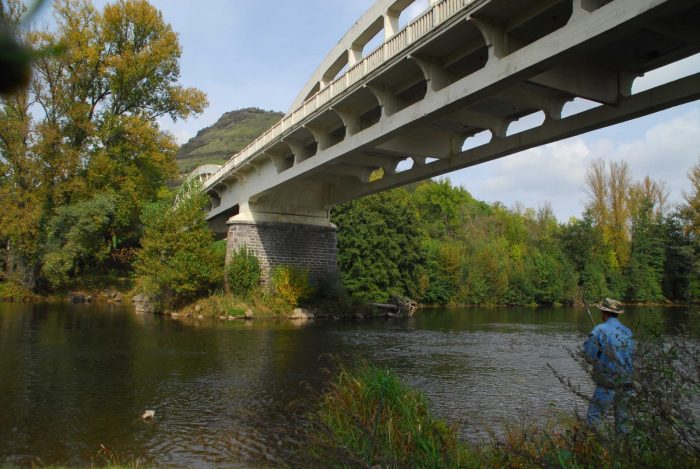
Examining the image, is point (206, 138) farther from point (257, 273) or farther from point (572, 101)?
point (572, 101)

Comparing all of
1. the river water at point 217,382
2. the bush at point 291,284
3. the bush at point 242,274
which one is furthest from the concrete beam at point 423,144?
the bush at point 242,274

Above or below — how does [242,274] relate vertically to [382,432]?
above

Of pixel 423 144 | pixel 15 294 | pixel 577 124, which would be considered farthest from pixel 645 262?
pixel 15 294

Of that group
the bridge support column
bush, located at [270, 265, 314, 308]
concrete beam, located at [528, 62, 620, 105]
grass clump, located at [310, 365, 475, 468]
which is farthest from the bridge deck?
grass clump, located at [310, 365, 475, 468]

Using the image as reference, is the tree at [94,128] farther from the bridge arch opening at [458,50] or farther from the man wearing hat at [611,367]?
the man wearing hat at [611,367]

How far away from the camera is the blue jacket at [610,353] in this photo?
12.2 feet

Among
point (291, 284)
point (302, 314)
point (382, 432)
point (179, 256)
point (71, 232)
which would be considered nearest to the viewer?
point (382, 432)

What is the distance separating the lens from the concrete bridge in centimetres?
952

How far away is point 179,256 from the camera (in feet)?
77.8

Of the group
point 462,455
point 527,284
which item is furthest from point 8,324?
point 527,284

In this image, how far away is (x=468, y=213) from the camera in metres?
56.2

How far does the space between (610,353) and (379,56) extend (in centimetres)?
1192

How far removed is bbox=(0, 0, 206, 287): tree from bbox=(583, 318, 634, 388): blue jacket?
28681 mm

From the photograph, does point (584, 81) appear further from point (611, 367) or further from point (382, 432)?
point (382, 432)
